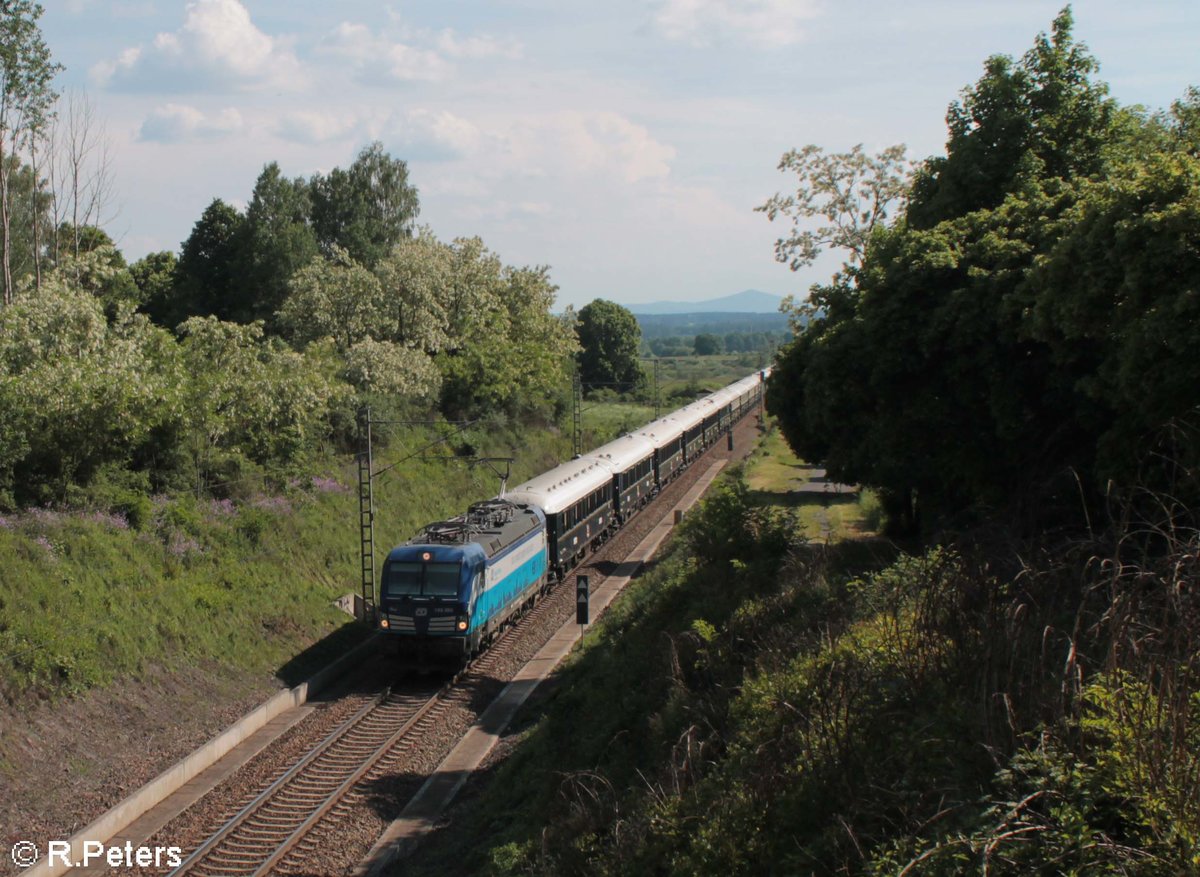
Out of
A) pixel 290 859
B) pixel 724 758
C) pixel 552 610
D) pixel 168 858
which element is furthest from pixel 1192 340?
pixel 552 610

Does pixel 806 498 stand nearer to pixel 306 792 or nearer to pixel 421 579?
pixel 421 579

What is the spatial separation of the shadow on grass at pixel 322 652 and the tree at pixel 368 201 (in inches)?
1587

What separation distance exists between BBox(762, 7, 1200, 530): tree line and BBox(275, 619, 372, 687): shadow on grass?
1134 centimetres

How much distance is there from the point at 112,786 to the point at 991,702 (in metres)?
13.4

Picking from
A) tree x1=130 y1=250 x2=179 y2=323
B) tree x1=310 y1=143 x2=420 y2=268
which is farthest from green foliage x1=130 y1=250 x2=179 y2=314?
tree x1=310 y1=143 x2=420 y2=268

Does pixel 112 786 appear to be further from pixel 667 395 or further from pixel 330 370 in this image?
pixel 667 395

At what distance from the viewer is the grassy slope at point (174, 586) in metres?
17.8

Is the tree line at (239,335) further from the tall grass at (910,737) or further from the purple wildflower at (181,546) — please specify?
the tall grass at (910,737)

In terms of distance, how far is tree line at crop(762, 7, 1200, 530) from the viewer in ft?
38.6

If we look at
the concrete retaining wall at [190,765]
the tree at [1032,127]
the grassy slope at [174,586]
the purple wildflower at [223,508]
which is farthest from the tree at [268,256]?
the tree at [1032,127]

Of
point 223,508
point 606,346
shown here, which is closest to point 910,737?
point 223,508

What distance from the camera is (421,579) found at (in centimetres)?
2017

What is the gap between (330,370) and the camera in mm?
33344

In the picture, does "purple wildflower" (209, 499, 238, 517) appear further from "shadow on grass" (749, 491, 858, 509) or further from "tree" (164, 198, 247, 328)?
"tree" (164, 198, 247, 328)
